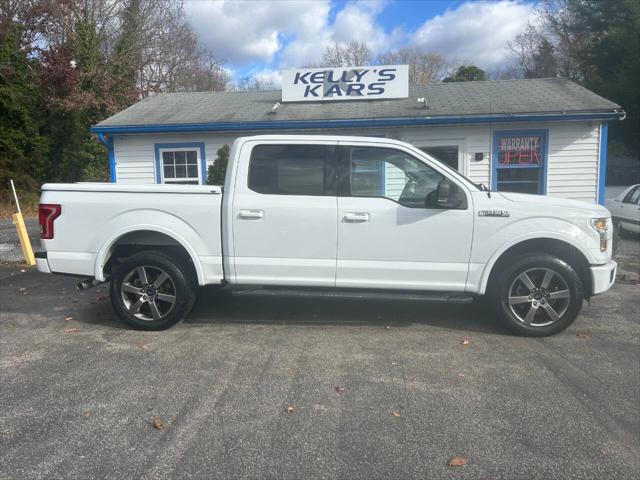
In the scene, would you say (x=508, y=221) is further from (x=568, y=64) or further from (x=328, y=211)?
(x=568, y=64)

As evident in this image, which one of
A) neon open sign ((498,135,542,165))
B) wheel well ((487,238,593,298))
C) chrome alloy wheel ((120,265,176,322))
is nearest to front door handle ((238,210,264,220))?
chrome alloy wheel ((120,265,176,322))

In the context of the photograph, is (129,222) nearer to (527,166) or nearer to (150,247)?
(150,247)

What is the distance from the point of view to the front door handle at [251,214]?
213 inches

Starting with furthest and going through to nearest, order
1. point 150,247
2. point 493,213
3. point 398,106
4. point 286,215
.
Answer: point 398,106 → point 150,247 → point 286,215 → point 493,213

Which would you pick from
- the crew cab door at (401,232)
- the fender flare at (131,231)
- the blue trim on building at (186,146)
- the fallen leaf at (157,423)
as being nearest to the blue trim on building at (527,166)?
the blue trim on building at (186,146)

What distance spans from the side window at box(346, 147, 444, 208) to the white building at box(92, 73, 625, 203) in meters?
6.83

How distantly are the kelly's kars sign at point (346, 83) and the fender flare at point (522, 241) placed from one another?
9.19m

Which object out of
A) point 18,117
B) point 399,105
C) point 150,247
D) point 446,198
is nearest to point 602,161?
point 399,105

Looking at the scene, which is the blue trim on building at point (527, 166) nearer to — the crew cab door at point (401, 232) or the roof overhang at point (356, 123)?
the roof overhang at point (356, 123)

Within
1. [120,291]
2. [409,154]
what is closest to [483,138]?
[409,154]

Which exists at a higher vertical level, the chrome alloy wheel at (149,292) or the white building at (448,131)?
the white building at (448,131)

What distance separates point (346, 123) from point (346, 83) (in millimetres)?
2068

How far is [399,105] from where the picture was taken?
13.2m

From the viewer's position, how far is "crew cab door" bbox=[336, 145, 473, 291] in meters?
5.30
